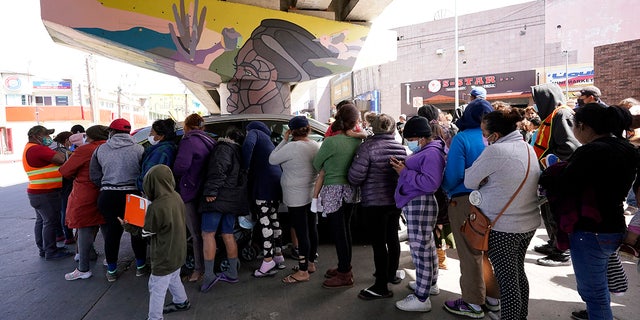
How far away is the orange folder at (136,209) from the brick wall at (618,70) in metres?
16.9

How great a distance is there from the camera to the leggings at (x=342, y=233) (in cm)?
390

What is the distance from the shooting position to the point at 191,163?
4062 millimetres

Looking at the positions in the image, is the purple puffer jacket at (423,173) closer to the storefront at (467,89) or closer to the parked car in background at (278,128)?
the parked car in background at (278,128)

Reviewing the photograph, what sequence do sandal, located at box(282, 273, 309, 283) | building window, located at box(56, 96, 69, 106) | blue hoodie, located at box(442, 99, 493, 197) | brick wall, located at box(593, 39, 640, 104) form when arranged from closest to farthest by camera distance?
blue hoodie, located at box(442, 99, 493, 197) → sandal, located at box(282, 273, 309, 283) → brick wall, located at box(593, 39, 640, 104) → building window, located at box(56, 96, 69, 106)

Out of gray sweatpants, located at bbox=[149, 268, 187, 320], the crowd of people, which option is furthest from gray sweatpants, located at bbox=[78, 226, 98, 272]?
gray sweatpants, located at bbox=[149, 268, 187, 320]

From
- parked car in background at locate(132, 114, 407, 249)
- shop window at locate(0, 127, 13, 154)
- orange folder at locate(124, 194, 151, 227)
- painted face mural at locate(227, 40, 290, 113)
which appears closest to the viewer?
orange folder at locate(124, 194, 151, 227)

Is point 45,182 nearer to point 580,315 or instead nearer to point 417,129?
point 417,129

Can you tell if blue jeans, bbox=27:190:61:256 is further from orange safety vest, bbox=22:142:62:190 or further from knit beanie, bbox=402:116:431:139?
knit beanie, bbox=402:116:431:139

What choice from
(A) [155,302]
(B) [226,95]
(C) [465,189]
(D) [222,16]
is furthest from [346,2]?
(A) [155,302]

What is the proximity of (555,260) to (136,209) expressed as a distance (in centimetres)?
459

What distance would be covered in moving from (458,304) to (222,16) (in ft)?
25.3

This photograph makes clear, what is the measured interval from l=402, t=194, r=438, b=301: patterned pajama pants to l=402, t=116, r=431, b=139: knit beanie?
54 cm

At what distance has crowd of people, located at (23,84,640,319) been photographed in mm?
2490

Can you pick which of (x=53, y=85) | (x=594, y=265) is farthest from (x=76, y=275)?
(x=53, y=85)
